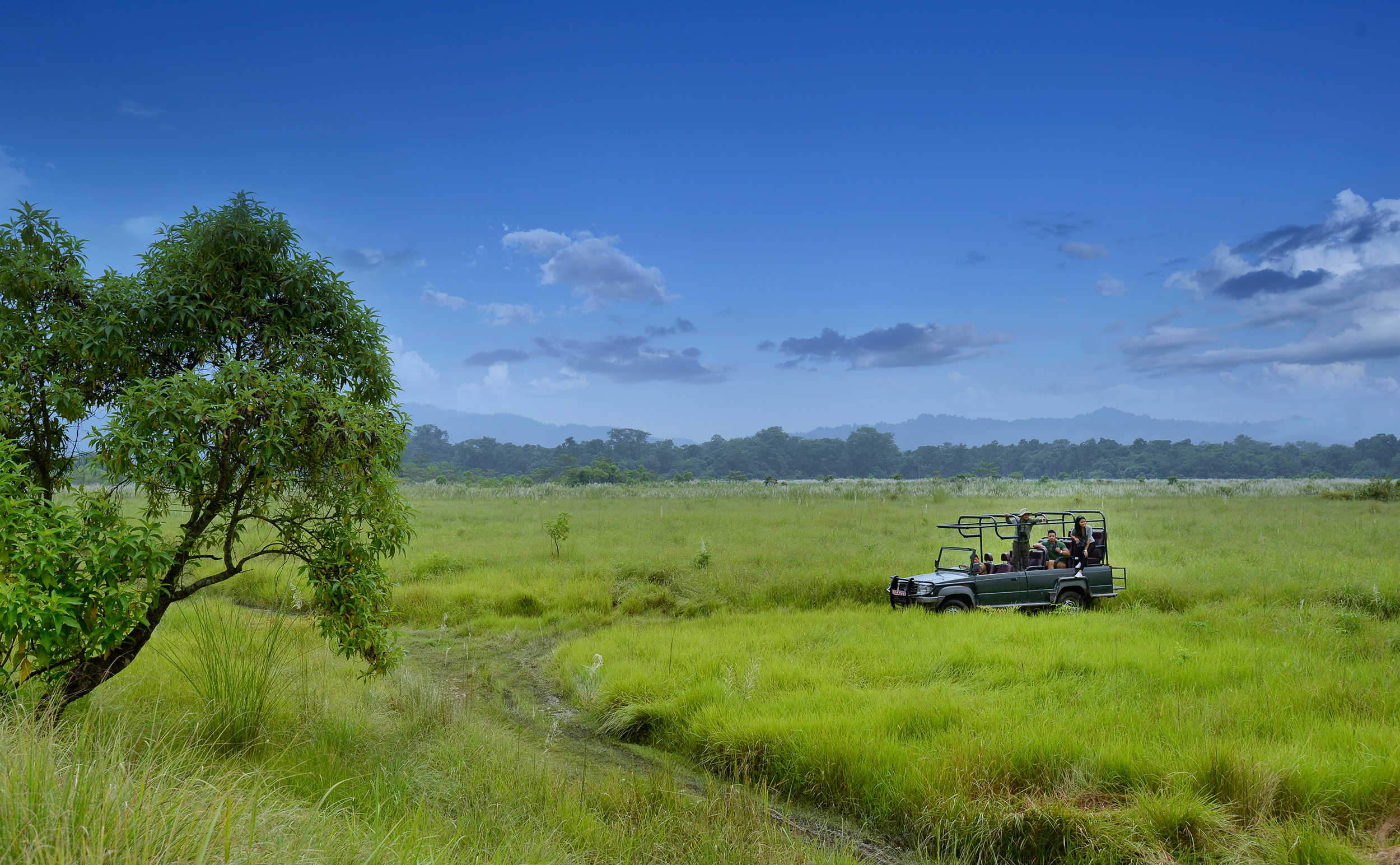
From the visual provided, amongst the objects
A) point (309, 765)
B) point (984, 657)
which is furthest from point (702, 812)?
point (984, 657)

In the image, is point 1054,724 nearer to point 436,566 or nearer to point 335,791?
point 335,791

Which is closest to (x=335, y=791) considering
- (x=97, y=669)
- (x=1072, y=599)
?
(x=97, y=669)

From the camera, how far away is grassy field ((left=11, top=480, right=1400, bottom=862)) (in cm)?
482

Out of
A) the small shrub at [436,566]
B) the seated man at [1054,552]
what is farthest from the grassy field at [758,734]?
the small shrub at [436,566]

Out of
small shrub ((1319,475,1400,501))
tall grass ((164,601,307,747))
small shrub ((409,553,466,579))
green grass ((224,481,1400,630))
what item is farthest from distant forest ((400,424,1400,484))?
tall grass ((164,601,307,747))

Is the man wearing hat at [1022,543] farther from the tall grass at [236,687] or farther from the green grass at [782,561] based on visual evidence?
the tall grass at [236,687]

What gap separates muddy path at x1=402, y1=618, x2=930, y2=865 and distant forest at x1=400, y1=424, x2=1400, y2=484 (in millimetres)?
95595

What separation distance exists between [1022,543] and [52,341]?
1533 cm

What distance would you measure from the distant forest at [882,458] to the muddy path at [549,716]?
95.6 m

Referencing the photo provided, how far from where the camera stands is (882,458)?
5404 inches

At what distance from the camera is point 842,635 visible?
12.2 metres

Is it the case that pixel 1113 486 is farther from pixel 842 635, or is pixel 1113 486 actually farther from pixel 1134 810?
pixel 1134 810

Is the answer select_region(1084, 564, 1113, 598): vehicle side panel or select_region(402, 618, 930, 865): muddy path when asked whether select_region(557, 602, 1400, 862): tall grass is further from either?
select_region(1084, 564, 1113, 598): vehicle side panel

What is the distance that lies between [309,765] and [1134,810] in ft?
25.5
